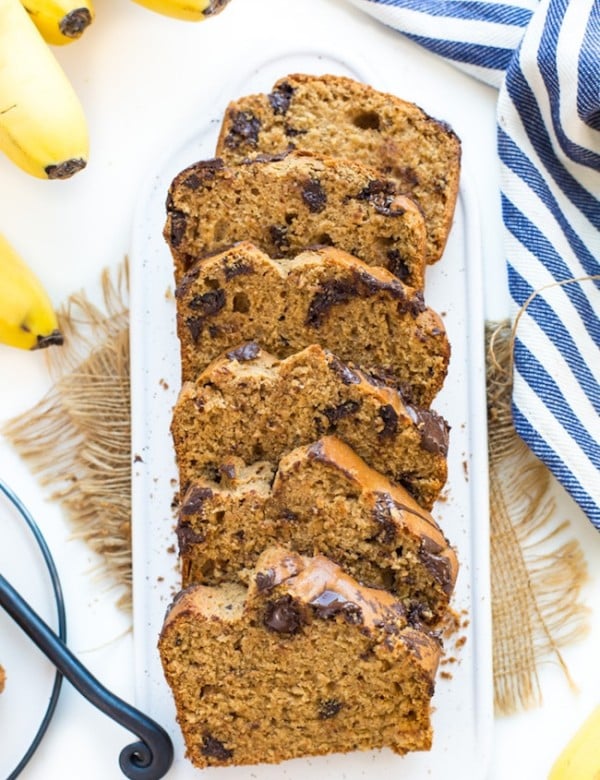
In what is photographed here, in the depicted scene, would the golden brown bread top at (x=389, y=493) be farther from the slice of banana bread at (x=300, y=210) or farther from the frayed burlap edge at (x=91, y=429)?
the frayed burlap edge at (x=91, y=429)

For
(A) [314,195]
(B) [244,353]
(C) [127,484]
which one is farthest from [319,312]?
(C) [127,484]

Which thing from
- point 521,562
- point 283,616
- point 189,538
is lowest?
point 521,562

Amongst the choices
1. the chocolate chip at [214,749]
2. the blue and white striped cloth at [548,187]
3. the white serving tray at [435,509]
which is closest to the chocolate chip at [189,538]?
the white serving tray at [435,509]

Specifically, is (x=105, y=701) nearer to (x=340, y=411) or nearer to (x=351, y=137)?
(x=340, y=411)

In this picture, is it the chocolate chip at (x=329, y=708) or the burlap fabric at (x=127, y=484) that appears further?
the burlap fabric at (x=127, y=484)

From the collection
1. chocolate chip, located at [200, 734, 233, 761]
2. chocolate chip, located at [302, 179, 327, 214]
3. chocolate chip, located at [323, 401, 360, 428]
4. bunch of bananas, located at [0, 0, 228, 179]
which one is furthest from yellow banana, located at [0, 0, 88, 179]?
chocolate chip, located at [200, 734, 233, 761]

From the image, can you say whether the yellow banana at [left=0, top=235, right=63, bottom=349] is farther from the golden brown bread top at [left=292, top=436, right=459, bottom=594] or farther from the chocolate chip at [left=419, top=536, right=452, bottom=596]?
the chocolate chip at [left=419, top=536, right=452, bottom=596]
